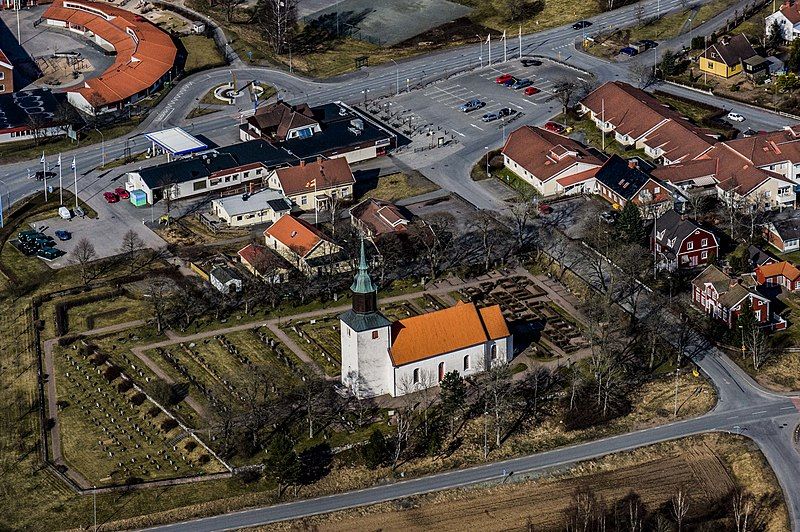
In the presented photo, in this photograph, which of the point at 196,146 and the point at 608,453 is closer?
the point at 608,453

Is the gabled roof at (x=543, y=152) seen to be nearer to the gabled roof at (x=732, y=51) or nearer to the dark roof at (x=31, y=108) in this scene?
the gabled roof at (x=732, y=51)

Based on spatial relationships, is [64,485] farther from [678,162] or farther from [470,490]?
[678,162]

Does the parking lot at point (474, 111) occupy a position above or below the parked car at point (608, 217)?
below

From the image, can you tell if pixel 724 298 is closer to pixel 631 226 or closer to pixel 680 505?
pixel 631 226

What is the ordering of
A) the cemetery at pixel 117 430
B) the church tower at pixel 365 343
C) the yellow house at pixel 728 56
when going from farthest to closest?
1. the yellow house at pixel 728 56
2. the church tower at pixel 365 343
3. the cemetery at pixel 117 430

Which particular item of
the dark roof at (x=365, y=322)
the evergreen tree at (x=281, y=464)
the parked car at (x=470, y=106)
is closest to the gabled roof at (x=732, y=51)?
the parked car at (x=470, y=106)

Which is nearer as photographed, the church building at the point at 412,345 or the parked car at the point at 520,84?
the church building at the point at 412,345

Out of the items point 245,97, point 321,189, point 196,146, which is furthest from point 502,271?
point 245,97

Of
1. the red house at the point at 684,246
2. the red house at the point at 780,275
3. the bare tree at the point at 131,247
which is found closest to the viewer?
the red house at the point at 780,275
